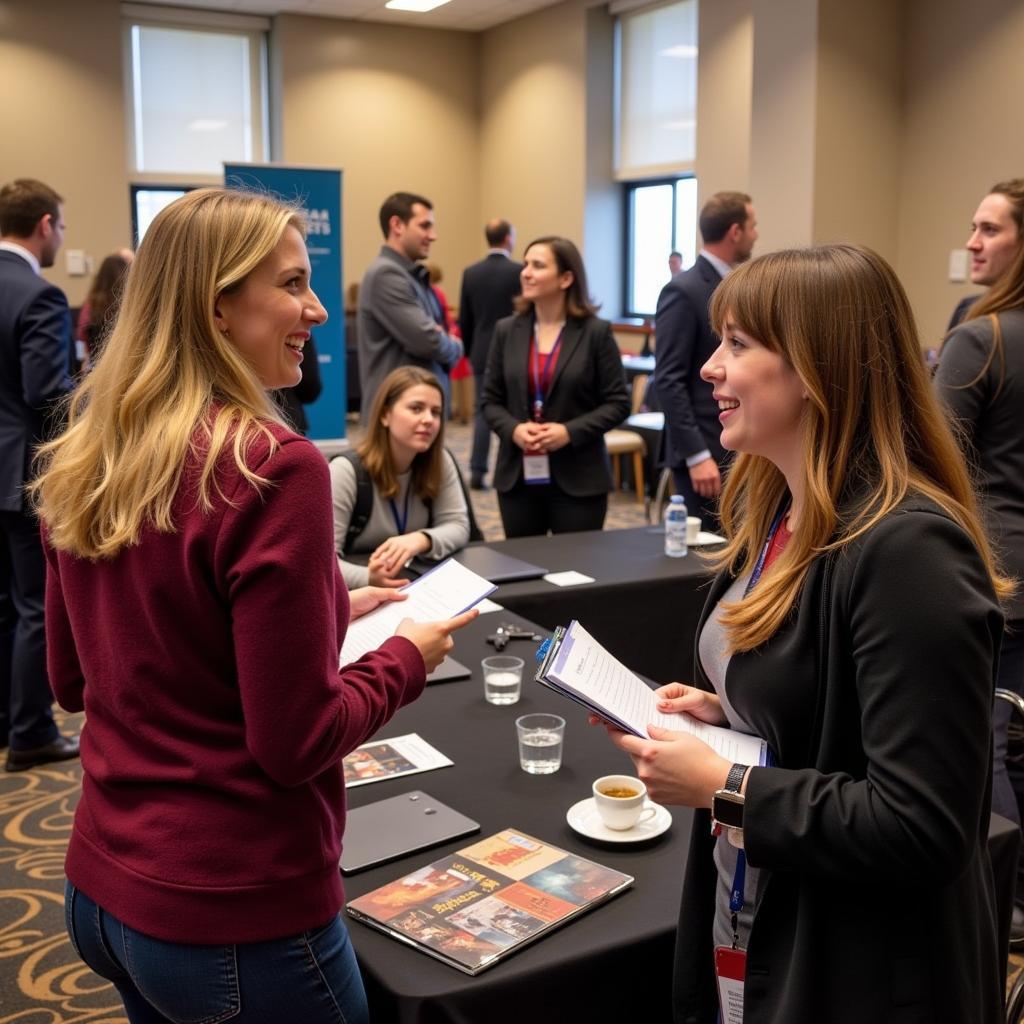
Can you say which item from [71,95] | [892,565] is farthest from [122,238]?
[892,565]

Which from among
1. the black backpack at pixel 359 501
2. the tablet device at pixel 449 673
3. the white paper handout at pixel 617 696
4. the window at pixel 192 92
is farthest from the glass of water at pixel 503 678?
the window at pixel 192 92

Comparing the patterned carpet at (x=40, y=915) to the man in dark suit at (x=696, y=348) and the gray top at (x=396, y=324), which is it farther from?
the gray top at (x=396, y=324)

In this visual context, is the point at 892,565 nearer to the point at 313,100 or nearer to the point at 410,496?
the point at 410,496

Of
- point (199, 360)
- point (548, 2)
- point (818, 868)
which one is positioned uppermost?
point (548, 2)

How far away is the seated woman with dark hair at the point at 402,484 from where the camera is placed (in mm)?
3170

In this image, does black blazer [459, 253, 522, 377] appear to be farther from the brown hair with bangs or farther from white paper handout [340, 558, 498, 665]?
white paper handout [340, 558, 498, 665]

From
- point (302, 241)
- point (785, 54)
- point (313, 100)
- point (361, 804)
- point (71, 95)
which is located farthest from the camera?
point (313, 100)

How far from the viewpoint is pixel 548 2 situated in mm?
9625

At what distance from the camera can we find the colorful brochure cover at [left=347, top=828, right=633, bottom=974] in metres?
1.32

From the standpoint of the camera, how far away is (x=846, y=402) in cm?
115

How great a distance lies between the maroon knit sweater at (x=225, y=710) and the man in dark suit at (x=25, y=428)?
91.2 inches

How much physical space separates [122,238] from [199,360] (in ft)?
31.3

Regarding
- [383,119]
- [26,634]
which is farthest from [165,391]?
[383,119]

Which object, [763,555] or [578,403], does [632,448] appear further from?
[763,555]
